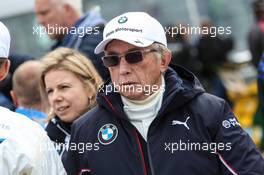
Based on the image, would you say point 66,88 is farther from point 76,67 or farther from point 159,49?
point 159,49

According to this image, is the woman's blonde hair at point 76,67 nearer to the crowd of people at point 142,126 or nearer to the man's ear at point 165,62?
the crowd of people at point 142,126

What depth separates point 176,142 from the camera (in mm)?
3959

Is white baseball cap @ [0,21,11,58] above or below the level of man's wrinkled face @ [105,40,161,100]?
above

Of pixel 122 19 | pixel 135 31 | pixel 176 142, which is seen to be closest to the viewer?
pixel 176 142

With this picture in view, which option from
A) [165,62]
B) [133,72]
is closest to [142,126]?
[133,72]

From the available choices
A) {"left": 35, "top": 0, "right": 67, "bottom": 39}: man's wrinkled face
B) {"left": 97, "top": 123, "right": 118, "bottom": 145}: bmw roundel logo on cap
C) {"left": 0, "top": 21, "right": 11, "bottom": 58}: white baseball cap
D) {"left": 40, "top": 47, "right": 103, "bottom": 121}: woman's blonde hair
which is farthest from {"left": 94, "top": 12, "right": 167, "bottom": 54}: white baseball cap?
{"left": 35, "top": 0, "right": 67, "bottom": 39}: man's wrinkled face

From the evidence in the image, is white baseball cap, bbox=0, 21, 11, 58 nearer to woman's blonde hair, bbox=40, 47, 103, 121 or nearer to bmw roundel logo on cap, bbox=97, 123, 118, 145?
bmw roundel logo on cap, bbox=97, 123, 118, 145

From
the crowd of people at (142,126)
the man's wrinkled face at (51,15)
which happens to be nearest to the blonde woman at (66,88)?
the crowd of people at (142,126)

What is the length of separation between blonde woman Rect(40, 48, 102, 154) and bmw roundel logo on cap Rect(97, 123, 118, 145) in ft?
2.55

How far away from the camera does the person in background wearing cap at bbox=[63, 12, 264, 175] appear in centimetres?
393

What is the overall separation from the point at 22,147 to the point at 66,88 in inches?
59.0

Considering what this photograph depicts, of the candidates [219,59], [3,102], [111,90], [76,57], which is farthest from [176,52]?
[111,90]

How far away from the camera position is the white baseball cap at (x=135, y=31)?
4.07 m

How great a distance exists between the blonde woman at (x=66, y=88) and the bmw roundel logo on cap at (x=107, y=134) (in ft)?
2.55
